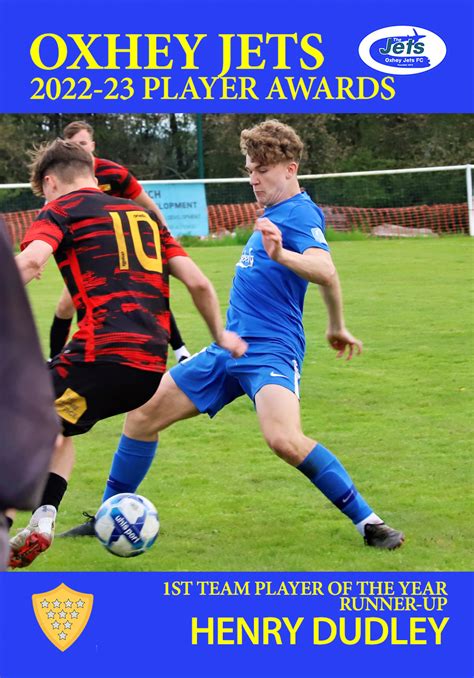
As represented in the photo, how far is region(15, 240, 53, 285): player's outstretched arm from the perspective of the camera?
4.43m

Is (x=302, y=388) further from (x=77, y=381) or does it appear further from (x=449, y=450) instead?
(x=77, y=381)

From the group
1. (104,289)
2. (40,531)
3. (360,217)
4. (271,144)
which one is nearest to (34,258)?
(104,289)

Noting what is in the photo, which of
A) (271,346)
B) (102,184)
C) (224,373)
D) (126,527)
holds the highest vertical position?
(102,184)

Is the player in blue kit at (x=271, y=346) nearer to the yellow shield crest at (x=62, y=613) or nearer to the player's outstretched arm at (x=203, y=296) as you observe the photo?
the player's outstretched arm at (x=203, y=296)

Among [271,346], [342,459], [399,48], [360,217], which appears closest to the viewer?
[271,346]

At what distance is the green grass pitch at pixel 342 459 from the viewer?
208 inches

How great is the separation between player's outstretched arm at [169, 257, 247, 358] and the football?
2.80 ft

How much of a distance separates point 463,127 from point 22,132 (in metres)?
11.7

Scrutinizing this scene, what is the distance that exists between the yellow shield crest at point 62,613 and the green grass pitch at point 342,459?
358 mm

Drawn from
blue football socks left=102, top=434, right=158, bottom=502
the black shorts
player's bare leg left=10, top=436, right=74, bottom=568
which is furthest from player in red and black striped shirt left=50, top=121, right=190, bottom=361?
the black shorts

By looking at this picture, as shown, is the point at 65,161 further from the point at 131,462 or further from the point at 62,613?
the point at 62,613

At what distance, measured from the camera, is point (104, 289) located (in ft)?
15.2

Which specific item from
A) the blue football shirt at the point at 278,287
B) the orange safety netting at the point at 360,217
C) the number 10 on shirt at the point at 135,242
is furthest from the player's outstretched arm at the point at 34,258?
the orange safety netting at the point at 360,217

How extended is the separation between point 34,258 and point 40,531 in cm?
124
